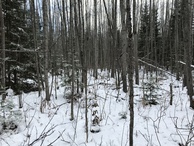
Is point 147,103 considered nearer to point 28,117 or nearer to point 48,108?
point 48,108

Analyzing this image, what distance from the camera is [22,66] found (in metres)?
7.39

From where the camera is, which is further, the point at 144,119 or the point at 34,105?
the point at 34,105

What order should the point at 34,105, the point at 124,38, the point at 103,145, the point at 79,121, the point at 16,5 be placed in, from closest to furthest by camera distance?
the point at 103,145, the point at 79,121, the point at 34,105, the point at 124,38, the point at 16,5

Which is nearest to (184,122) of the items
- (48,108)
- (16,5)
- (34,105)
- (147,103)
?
(147,103)

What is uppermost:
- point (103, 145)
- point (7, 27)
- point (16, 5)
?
point (16, 5)

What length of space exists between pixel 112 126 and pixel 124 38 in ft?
13.5

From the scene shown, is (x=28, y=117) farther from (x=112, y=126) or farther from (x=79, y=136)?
(x=112, y=126)

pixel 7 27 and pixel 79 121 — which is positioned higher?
pixel 7 27

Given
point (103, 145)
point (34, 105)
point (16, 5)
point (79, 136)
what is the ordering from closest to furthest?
point (103, 145) → point (79, 136) → point (34, 105) → point (16, 5)

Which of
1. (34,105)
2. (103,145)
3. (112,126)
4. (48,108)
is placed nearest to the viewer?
(103,145)

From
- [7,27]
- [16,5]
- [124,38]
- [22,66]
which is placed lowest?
[22,66]

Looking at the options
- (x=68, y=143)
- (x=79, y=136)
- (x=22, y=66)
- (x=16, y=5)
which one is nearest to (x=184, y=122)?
(x=79, y=136)

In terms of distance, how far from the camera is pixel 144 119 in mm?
4504

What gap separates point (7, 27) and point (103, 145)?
6759 mm
